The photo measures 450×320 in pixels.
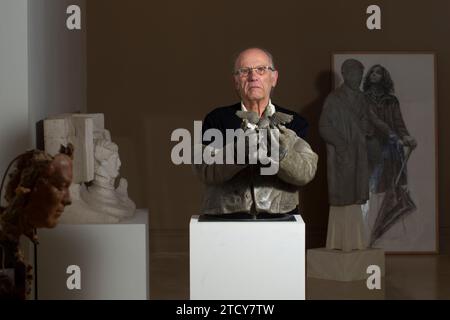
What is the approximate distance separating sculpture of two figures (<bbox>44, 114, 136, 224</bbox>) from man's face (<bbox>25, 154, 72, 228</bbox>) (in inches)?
50.6

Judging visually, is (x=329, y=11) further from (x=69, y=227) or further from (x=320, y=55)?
(x=69, y=227)

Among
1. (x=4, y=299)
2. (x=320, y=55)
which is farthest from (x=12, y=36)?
(x=320, y=55)

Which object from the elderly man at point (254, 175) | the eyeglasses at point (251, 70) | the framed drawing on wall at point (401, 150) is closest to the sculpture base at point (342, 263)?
the framed drawing on wall at point (401, 150)

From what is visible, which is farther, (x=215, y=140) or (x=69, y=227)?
(x=69, y=227)

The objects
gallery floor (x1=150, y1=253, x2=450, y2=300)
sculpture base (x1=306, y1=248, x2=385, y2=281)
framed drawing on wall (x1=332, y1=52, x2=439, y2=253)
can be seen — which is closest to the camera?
gallery floor (x1=150, y1=253, x2=450, y2=300)

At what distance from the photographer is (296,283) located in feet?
→ 17.7

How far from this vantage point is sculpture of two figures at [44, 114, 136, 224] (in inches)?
250

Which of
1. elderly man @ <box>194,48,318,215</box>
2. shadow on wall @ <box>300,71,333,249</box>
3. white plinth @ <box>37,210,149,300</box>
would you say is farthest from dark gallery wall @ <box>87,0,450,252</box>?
elderly man @ <box>194,48,318,215</box>

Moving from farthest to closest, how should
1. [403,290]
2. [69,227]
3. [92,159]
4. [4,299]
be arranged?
1. [403,290]
2. [92,159]
3. [69,227]
4. [4,299]

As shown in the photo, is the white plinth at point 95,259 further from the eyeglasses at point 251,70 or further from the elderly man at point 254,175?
the eyeglasses at point 251,70

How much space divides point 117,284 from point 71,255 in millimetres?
319

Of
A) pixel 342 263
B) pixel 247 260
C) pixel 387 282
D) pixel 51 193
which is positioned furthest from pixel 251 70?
pixel 387 282

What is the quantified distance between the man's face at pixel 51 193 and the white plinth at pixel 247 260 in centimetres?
74

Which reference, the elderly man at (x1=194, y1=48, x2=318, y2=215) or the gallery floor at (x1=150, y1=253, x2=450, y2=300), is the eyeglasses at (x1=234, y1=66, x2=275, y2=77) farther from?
Result: the gallery floor at (x1=150, y1=253, x2=450, y2=300)
